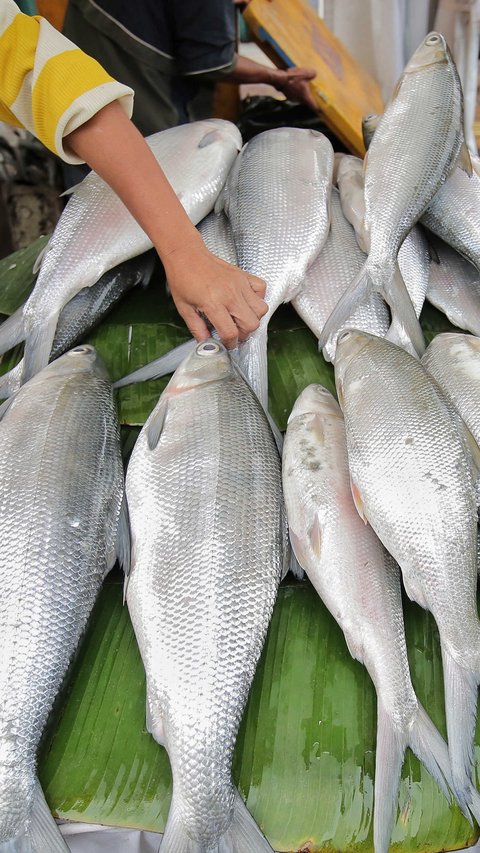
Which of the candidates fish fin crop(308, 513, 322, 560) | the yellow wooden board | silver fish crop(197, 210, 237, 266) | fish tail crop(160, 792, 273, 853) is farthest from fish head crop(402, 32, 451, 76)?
fish tail crop(160, 792, 273, 853)

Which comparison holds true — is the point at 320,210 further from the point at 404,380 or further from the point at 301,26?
the point at 301,26

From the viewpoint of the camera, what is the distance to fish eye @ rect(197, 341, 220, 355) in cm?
178

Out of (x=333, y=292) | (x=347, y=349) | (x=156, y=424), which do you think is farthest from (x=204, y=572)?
(x=333, y=292)

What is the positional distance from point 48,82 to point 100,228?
58 centimetres

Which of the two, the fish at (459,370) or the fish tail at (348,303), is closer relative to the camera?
the fish at (459,370)

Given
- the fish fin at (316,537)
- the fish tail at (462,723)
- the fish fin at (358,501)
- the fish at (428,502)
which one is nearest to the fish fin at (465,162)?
the fish at (428,502)

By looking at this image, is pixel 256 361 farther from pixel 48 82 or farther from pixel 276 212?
pixel 48 82

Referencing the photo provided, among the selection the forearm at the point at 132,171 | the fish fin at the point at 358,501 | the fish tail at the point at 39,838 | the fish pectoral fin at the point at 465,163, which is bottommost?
the fish fin at the point at 358,501

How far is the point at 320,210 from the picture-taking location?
86.3 inches

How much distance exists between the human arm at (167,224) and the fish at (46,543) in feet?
1.34

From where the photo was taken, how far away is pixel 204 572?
133cm

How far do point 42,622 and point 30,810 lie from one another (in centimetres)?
33

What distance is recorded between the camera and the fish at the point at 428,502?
1.21m

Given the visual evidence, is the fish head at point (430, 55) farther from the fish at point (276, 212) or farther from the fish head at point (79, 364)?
the fish head at point (79, 364)
